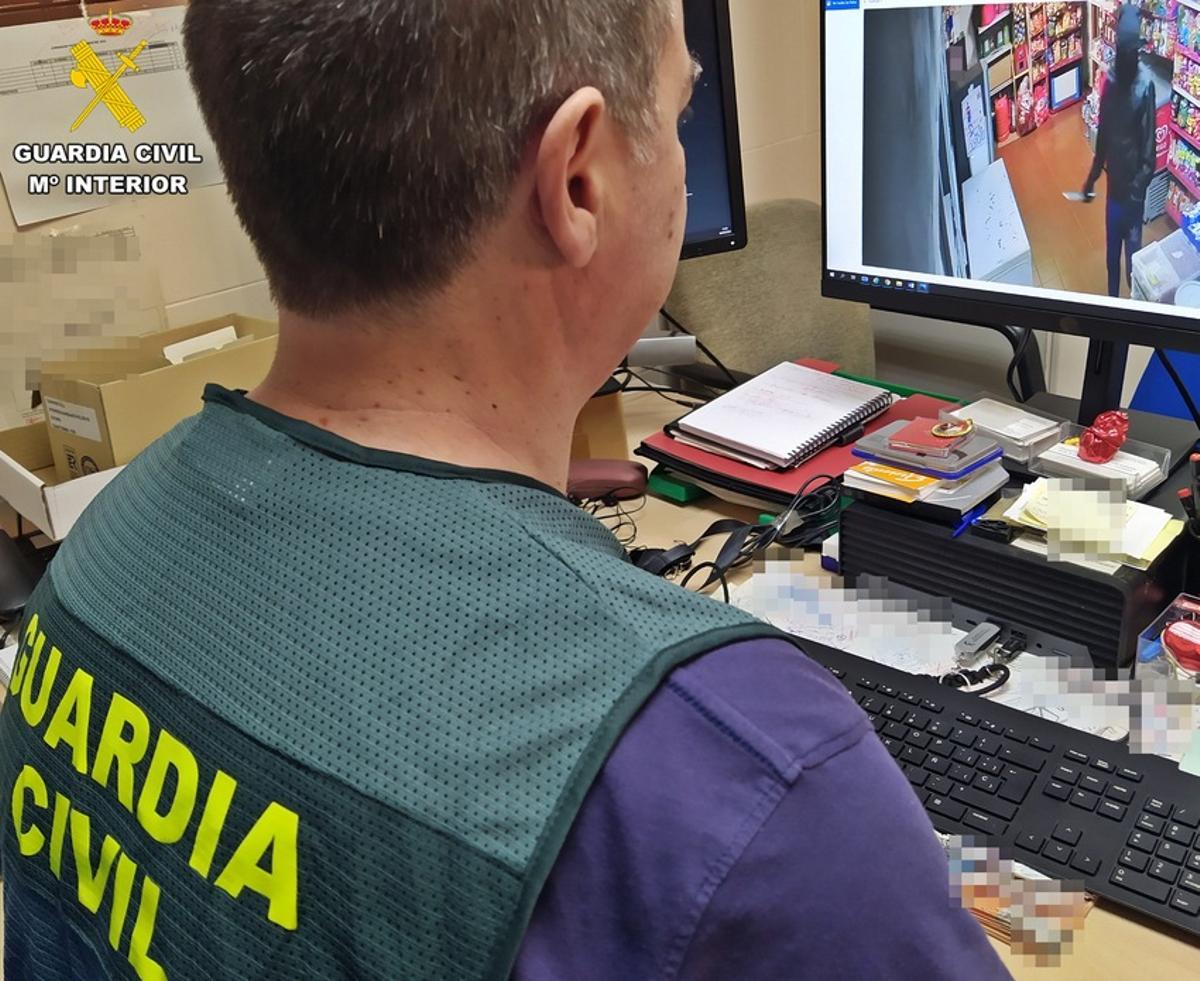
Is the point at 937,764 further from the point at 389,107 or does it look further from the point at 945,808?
the point at 389,107

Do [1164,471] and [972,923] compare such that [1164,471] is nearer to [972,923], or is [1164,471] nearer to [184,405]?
[972,923]

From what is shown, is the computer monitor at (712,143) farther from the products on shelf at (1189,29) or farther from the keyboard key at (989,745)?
the keyboard key at (989,745)

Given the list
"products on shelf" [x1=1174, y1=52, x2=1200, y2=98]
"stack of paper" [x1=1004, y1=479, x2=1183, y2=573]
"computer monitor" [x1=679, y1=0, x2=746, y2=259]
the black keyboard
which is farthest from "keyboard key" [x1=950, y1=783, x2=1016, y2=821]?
"computer monitor" [x1=679, y1=0, x2=746, y2=259]

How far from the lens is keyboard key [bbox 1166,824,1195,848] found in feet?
2.71

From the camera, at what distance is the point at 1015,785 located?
0.90 metres

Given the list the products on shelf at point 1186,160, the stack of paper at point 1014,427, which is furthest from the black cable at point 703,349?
the products on shelf at point 1186,160

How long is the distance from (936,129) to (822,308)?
89 cm

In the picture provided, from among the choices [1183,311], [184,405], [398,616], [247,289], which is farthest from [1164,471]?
[247,289]

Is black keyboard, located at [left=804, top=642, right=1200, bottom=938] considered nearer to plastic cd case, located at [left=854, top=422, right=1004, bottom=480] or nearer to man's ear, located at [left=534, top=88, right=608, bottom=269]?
plastic cd case, located at [left=854, top=422, right=1004, bottom=480]

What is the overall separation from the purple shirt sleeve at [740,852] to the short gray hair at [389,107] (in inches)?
10.2

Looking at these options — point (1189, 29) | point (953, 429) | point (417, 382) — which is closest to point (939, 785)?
point (953, 429)

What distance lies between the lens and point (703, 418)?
1493 millimetres

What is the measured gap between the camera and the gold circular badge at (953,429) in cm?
121

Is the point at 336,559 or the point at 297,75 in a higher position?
the point at 297,75
